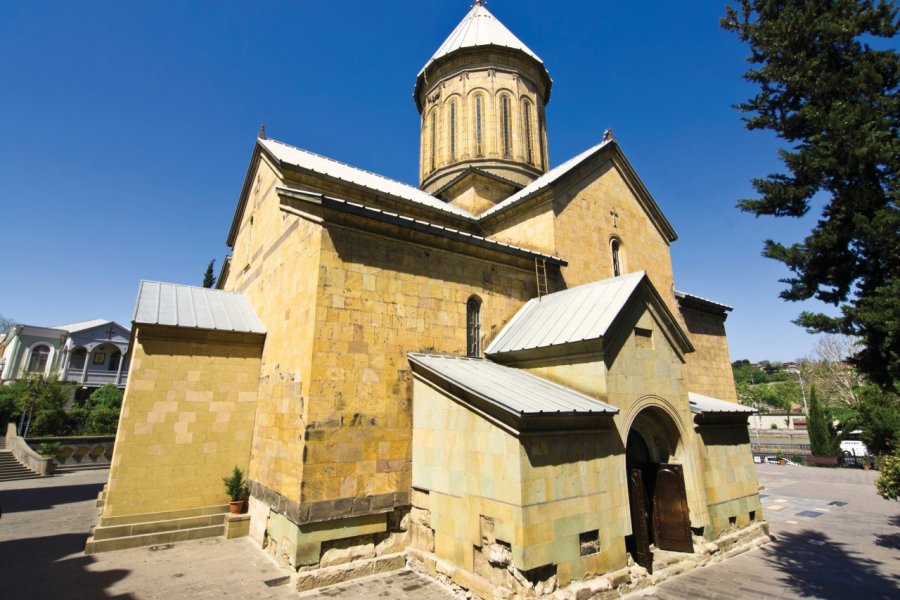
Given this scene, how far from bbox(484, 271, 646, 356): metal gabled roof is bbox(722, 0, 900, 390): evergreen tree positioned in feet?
7.28

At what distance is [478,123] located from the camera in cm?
1543

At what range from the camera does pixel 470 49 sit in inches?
619

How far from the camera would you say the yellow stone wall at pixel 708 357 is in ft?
40.8

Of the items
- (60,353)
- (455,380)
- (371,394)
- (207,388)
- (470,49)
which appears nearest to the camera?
(455,380)

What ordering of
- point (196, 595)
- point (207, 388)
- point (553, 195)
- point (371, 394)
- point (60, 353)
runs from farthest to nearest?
point (60, 353), point (553, 195), point (207, 388), point (371, 394), point (196, 595)

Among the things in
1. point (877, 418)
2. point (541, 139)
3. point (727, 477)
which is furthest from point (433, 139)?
point (877, 418)

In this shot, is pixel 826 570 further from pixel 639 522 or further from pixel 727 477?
pixel 639 522

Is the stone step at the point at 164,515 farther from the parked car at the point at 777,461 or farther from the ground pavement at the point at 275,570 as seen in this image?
the parked car at the point at 777,461

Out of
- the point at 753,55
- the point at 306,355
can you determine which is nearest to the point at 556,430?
the point at 306,355

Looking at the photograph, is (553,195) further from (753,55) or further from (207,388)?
(207,388)

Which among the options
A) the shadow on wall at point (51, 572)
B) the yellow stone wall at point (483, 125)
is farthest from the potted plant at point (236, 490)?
the yellow stone wall at point (483, 125)

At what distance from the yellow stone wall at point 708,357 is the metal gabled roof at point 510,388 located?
7.46m

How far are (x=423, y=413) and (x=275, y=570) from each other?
3.01 m

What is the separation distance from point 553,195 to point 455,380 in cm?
601
